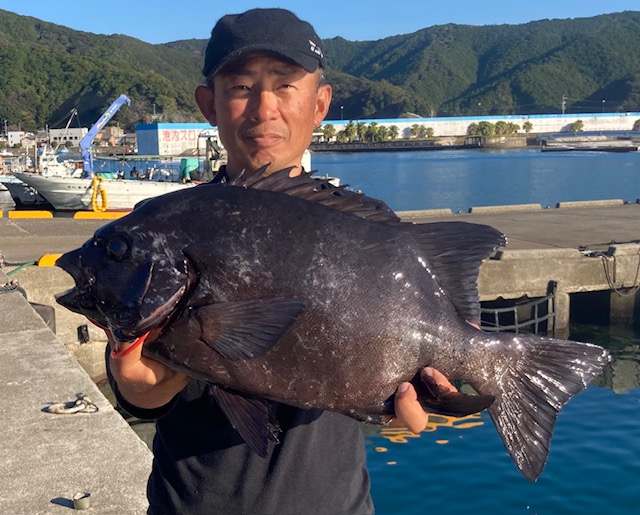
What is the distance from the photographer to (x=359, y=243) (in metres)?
2.03

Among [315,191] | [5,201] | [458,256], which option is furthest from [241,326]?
[5,201]

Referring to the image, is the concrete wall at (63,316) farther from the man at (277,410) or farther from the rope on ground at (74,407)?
the man at (277,410)

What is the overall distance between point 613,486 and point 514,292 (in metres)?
5.45

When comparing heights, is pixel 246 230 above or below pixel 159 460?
above

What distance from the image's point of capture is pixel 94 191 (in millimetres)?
25656

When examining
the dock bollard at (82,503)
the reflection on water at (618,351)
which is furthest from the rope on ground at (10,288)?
the reflection on water at (618,351)

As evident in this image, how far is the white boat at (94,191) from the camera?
26109mm

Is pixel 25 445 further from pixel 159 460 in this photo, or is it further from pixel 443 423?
pixel 443 423

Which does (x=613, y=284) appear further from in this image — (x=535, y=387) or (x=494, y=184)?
(x=494, y=184)

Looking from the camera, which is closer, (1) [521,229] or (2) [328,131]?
(1) [521,229]

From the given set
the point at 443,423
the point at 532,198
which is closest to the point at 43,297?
the point at 443,423

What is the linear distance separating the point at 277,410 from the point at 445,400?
1.86ft

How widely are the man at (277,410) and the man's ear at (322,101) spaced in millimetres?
101

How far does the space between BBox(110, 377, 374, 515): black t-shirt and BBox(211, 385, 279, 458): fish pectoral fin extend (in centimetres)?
25
